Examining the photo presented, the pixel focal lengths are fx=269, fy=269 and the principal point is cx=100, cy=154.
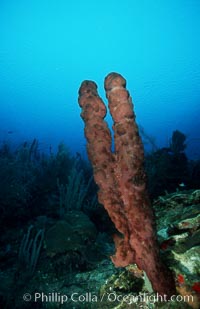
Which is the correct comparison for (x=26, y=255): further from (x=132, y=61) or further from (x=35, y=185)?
(x=132, y=61)

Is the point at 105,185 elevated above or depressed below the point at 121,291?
above

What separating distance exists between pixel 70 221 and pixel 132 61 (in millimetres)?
88847

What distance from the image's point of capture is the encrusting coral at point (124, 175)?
2336 millimetres

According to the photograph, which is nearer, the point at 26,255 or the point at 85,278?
the point at 85,278

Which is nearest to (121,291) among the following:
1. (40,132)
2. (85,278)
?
(85,278)

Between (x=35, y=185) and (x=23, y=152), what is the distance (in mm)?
2938

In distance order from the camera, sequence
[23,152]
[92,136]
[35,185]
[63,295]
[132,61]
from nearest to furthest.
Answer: [92,136], [63,295], [35,185], [23,152], [132,61]

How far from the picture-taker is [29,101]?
75.1m

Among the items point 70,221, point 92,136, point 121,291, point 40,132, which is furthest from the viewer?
point 40,132

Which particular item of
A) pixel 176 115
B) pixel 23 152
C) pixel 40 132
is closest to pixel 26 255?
pixel 23 152

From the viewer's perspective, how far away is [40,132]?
245 ft

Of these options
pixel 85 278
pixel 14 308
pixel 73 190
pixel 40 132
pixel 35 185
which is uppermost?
pixel 40 132

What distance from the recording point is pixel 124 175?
7.86 ft

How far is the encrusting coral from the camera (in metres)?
2.34
